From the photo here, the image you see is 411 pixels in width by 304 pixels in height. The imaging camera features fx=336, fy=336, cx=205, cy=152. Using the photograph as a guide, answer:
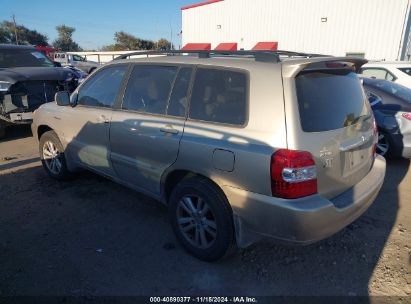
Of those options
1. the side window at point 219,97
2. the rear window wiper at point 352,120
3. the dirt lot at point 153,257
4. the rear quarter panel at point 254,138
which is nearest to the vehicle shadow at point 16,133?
the dirt lot at point 153,257

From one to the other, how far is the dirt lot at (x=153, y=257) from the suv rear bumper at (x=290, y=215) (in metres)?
0.29

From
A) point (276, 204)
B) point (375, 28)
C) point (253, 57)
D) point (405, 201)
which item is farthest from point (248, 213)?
point (375, 28)

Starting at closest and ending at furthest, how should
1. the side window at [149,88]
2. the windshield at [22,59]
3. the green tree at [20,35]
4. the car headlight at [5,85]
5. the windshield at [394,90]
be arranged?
the side window at [149,88] → the windshield at [394,90] → the car headlight at [5,85] → the windshield at [22,59] → the green tree at [20,35]

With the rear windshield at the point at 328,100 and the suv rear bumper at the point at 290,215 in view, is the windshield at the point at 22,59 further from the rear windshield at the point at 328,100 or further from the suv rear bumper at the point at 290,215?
the rear windshield at the point at 328,100

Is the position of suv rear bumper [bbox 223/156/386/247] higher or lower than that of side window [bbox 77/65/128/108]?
lower

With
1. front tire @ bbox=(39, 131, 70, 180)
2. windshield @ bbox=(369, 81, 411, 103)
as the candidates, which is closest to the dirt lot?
front tire @ bbox=(39, 131, 70, 180)

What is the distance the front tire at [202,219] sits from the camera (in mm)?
2754

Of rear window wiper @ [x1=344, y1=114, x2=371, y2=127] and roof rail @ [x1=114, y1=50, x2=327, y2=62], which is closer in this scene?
roof rail @ [x1=114, y1=50, x2=327, y2=62]

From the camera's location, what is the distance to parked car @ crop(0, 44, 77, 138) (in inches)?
274

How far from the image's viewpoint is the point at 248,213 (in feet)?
8.39

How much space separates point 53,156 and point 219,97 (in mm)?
3101

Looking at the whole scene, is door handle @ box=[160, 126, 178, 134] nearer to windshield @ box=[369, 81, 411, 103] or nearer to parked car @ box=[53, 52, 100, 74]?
windshield @ box=[369, 81, 411, 103]

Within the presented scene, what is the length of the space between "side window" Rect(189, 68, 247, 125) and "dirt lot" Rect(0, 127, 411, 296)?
1.10 meters

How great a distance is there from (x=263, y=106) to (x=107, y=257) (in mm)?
1996
